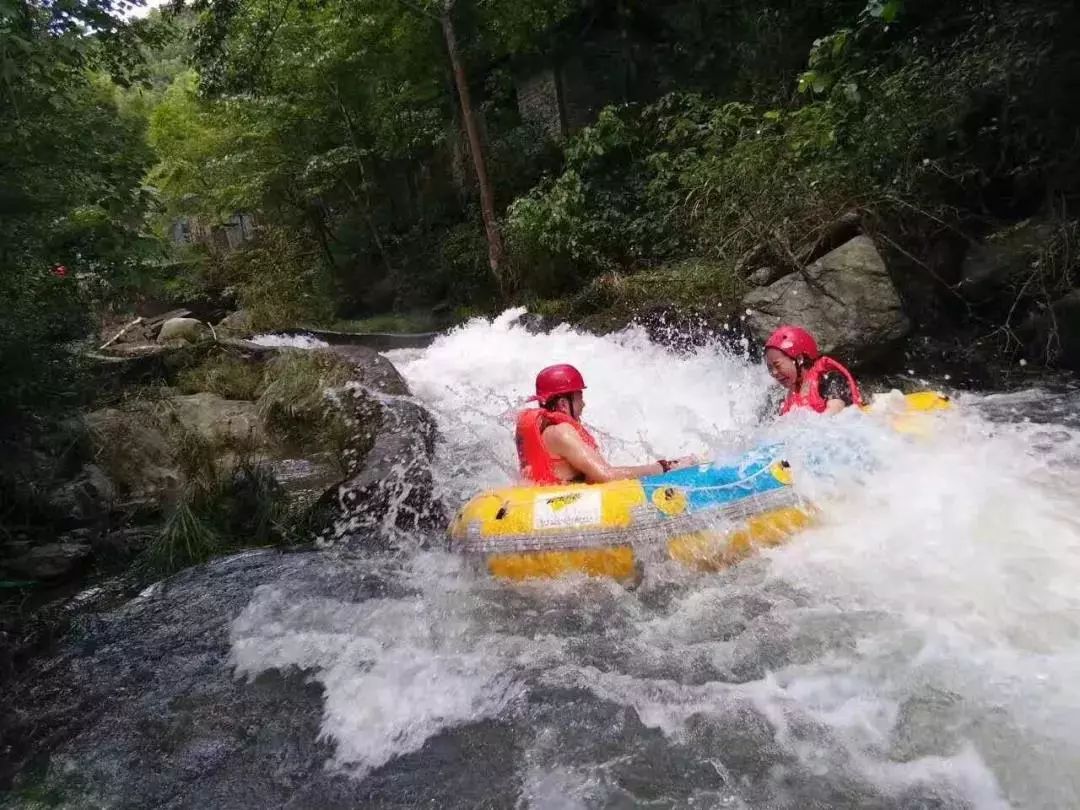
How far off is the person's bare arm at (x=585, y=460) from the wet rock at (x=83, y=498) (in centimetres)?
349

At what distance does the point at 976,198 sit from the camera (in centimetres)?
772

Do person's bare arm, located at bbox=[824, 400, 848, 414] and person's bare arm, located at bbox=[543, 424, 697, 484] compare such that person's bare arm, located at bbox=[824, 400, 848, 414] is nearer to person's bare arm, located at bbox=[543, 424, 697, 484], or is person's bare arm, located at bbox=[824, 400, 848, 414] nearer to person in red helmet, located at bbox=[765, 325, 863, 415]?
person in red helmet, located at bbox=[765, 325, 863, 415]

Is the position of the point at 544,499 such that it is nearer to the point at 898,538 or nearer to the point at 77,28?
the point at 898,538

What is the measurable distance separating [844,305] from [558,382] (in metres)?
3.85

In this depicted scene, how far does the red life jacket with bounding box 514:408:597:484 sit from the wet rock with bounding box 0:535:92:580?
3097 mm

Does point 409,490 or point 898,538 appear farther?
point 409,490

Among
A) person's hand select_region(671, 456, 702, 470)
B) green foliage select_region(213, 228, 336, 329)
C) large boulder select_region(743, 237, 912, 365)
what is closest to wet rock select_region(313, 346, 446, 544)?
person's hand select_region(671, 456, 702, 470)

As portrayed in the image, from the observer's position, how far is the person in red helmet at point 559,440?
14.8 feet

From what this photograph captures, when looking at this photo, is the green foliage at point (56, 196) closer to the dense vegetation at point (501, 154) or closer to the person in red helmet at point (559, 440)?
the dense vegetation at point (501, 154)

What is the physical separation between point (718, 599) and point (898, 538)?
959 millimetres

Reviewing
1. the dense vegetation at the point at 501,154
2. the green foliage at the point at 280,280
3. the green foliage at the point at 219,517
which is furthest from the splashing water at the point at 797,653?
the green foliage at the point at 280,280

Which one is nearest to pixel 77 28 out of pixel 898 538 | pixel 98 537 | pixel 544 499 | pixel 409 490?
pixel 98 537

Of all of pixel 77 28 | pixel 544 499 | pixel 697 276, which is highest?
pixel 77 28

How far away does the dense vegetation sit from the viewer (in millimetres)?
5582
